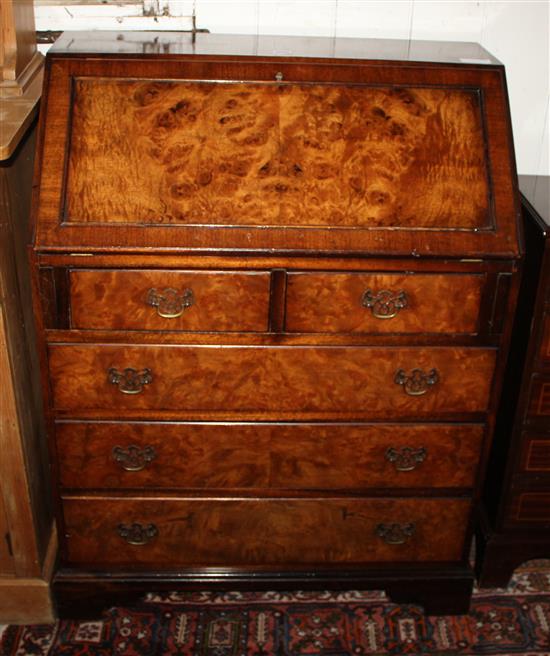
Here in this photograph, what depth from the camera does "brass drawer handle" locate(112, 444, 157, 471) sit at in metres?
2.22

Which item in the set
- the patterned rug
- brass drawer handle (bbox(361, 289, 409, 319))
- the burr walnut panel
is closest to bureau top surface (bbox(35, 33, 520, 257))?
the burr walnut panel

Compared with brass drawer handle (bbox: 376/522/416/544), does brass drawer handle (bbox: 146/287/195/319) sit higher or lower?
higher

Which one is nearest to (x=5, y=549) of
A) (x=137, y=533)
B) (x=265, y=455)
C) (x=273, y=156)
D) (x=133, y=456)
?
(x=137, y=533)

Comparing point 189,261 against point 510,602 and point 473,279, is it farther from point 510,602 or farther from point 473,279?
point 510,602

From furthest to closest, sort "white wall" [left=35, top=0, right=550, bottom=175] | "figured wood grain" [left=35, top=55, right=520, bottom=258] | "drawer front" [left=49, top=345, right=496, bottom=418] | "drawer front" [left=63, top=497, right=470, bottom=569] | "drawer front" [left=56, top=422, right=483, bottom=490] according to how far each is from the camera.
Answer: "white wall" [left=35, top=0, right=550, bottom=175]
"drawer front" [left=63, top=497, right=470, bottom=569]
"drawer front" [left=56, top=422, right=483, bottom=490]
"drawer front" [left=49, top=345, right=496, bottom=418]
"figured wood grain" [left=35, top=55, right=520, bottom=258]

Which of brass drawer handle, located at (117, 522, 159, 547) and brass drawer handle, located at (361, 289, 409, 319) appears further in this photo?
brass drawer handle, located at (117, 522, 159, 547)

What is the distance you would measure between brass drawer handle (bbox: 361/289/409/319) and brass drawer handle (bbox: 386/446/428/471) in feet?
1.38

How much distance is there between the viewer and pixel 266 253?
197cm

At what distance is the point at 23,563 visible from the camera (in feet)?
7.93

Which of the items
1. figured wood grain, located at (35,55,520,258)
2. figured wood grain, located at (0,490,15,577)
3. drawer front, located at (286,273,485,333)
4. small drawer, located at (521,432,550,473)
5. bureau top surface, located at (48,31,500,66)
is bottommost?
figured wood grain, located at (0,490,15,577)

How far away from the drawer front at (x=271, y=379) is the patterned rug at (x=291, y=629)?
75 centimetres

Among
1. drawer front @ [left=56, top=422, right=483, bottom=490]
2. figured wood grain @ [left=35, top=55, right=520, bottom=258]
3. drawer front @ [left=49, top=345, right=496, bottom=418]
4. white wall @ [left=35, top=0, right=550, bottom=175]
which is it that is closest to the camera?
figured wood grain @ [left=35, top=55, right=520, bottom=258]

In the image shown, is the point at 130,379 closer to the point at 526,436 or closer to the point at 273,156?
the point at 273,156

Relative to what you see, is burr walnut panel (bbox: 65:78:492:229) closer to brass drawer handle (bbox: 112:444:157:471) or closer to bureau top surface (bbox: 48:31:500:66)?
bureau top surface (bbox: 48:31:500:66)
